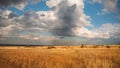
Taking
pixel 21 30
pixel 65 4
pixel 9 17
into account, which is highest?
pixel 65 4

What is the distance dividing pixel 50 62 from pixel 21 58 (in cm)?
79

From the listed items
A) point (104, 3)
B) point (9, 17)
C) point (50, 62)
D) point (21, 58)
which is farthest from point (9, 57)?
point (104, 3)

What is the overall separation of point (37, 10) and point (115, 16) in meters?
2.68

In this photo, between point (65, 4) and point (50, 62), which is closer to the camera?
point (50, 62)

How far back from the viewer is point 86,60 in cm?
520

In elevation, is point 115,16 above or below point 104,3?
below

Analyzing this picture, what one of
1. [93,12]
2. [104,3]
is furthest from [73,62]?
[104,3]

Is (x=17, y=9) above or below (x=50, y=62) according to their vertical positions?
above

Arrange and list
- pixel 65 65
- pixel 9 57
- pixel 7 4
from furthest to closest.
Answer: pixel 7 4 < pixel 9 57 < pixel 65 65

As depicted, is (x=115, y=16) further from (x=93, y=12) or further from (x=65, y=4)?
(x=65, y=4)

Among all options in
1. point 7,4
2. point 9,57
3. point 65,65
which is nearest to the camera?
point 65,65

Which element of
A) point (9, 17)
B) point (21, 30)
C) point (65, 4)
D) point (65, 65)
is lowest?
point (65, 65)

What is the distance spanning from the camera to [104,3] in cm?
641

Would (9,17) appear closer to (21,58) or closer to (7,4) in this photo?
(7,4)
